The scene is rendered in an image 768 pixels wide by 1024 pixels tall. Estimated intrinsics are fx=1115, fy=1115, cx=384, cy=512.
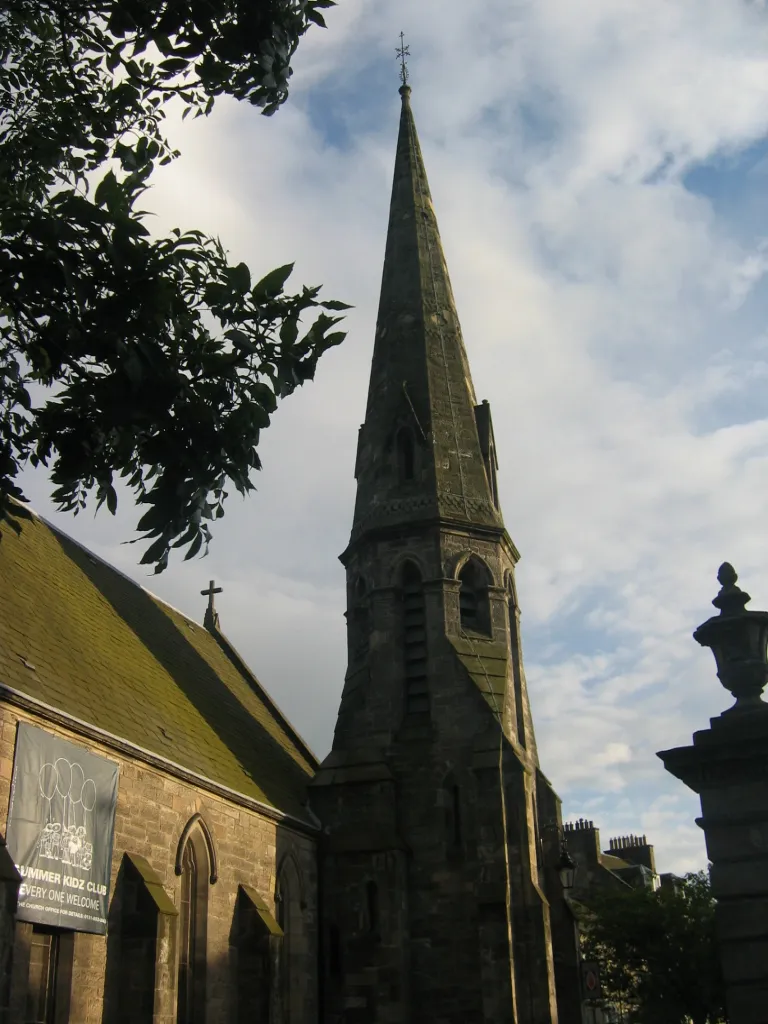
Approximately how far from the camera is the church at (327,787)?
15.3m

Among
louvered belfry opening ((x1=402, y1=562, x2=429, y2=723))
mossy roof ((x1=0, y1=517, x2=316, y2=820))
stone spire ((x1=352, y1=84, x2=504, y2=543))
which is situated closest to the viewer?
mossy roof ((x1=0, y1=517, x2=316, y2=820))

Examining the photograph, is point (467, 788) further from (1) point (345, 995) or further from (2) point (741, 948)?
(2) point (741, 948)

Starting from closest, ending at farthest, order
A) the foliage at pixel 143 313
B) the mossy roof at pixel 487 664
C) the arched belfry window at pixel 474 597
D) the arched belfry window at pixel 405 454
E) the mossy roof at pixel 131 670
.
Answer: the foliage at pixel 143 313 < the mossy roof at pixel 131 670 < the mossy roof at pixel 487 664 < the arched belfry window at pixel 474 597 < the arched belfry window at pixel 405 454

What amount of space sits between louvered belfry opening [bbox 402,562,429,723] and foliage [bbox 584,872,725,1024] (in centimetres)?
1043

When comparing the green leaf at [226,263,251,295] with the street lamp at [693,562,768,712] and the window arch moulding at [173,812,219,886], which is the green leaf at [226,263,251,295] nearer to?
the street lamp at [693,562,768,712]

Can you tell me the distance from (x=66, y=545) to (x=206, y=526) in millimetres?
15319

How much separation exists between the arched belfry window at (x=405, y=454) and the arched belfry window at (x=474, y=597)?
112 inches

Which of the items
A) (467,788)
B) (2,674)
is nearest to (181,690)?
(467,788)

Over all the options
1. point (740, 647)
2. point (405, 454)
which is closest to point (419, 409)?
point (405, 454)

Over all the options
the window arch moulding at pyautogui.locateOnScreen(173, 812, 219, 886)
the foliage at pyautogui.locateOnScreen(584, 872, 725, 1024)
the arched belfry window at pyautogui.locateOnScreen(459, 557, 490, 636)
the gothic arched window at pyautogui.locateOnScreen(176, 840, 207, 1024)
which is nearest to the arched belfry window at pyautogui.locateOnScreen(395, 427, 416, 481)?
Answer: the arched belfry window at pyautogui.locateOnScreen(459, 557, 490, 636)

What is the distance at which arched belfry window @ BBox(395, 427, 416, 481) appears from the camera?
2833cm

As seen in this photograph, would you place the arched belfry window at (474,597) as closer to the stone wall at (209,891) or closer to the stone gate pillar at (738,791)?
the stone wall at (209,891)

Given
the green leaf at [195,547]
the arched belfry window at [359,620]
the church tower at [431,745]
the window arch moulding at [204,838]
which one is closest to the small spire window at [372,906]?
the church tower at [431,745]

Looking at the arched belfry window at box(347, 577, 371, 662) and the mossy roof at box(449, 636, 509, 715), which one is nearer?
the mossy roof at box(449, 636, 509, 715)
